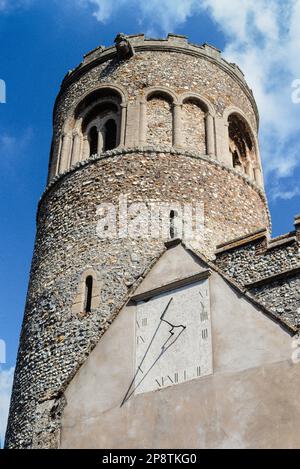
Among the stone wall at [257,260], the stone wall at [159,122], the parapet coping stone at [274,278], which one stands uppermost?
the stone wall at [159,122]

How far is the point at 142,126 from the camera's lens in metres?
17.4

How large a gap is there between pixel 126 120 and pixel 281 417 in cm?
1097

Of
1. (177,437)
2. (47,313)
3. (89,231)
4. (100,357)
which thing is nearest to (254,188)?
(89,231)

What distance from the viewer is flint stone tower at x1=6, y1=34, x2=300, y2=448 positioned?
864 cm

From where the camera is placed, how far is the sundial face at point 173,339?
8984 millimetres

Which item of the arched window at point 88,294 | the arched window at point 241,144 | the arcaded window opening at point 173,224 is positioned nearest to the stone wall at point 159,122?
the arched window at point 241,144

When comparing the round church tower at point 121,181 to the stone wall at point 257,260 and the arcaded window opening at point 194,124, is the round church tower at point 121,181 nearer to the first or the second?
the arcaded window opening at point 194,124

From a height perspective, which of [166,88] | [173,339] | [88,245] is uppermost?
[166,88]

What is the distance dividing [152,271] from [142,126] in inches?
304

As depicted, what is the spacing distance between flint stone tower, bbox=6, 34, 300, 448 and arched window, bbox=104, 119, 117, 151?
0.05 meters

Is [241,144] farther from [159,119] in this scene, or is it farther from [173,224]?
[173,224]

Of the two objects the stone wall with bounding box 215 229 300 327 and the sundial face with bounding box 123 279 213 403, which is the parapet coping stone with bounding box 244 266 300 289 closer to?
the stone wall with bounding box 215 229 300 327

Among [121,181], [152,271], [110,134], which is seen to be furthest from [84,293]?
[110,134]

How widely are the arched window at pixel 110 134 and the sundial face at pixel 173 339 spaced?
873cm
